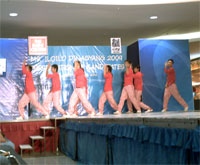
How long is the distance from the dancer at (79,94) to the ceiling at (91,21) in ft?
5.24

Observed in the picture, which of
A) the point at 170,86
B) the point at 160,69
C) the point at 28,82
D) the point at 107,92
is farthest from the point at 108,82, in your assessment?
the point at 28,82

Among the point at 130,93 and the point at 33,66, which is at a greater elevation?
the point at 33,66

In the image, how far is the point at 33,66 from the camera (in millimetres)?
11156

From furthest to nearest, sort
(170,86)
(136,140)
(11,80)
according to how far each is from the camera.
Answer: (170,86), (11,80), (136,140)

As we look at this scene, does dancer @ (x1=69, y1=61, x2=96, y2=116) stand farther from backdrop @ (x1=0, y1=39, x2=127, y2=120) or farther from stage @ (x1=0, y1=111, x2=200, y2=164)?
stage @ (x1=0, y1=111, x2=200, y2=164)

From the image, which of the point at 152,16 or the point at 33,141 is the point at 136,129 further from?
the point at 152,16

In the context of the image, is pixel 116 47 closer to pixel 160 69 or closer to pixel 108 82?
pixel 108 82

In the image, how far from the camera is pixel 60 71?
11.5 metres

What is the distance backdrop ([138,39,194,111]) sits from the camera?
11.6 m

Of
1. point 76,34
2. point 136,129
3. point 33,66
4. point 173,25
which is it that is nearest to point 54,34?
point 76,34

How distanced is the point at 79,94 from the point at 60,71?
1203 mm

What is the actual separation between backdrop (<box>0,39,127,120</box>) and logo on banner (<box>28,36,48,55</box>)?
20cm

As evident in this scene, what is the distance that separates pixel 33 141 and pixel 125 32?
232 inches

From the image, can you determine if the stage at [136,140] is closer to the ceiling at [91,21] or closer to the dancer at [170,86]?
the ceiling at [91,21]
